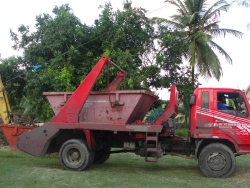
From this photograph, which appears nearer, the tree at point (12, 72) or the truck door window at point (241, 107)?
the truck door window at point (241, 107)

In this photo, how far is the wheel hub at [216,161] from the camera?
9.16m

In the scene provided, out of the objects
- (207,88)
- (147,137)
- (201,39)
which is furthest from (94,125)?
(201,39)

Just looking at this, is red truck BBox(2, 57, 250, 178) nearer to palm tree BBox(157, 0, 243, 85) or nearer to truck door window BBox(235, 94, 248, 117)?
truck door window BBox(235, 94, 248, 117)

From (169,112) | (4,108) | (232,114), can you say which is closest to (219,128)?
(232,114)

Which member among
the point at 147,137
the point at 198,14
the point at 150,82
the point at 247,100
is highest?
the point at 198,14

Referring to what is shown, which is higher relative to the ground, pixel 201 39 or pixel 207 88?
pixel 201 39

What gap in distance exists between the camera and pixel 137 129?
957 cm

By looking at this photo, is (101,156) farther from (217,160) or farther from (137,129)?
Result: (217,160)

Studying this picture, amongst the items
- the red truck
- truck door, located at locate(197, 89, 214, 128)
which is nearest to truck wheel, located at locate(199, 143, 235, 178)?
the red truck

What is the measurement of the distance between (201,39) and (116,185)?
16.8 metres

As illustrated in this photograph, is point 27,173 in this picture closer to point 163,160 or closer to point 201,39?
point 163,160

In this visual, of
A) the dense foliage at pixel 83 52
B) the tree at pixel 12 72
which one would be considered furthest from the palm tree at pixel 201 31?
the tree at pixel 12 72

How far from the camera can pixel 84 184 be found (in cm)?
815

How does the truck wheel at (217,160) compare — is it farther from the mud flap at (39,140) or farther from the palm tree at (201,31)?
the palm tree at (201,31)
